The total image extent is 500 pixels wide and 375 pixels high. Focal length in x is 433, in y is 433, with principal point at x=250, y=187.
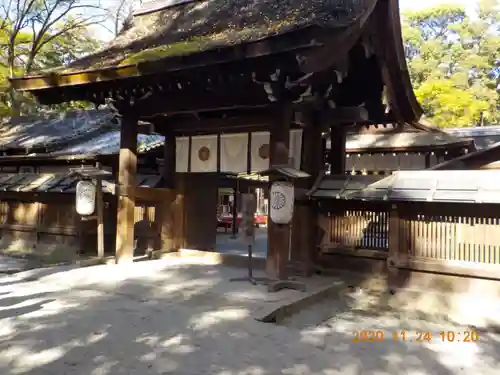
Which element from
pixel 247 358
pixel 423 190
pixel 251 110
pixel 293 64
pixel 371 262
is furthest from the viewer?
pixel 251 110

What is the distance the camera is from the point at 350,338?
5328 millimetres

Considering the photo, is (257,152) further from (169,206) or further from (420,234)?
(420,234)

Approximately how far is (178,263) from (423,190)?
16.7 ft

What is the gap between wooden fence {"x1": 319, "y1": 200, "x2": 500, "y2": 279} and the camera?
668 centimetres

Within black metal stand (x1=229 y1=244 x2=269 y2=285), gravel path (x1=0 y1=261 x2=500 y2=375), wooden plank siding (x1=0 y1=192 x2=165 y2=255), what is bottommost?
gravel path (x1=0 y1=261 x2=500 y2=375)

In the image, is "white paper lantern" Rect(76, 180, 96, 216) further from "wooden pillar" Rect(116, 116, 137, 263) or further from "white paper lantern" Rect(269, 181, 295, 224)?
"white paper lantern" Rect(269, 181, 295, 224)

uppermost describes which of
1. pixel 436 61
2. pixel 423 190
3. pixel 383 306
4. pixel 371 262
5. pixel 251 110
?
pixel 436 61

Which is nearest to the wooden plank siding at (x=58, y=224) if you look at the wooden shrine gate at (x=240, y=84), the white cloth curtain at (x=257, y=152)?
the wooden shrine gate at (x=240, y=84)

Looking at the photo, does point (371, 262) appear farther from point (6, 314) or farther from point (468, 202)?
point (6, 314)

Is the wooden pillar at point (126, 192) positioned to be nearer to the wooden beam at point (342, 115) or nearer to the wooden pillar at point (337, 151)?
the wooden beam at point (342, 115)

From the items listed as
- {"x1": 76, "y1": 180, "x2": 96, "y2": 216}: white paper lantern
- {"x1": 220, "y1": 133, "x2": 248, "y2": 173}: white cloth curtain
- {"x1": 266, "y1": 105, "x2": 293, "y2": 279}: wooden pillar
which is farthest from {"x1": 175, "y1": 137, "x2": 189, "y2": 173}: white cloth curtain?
{"x1": 266, "y1": 105, "x2": 293, "y2": 279}: wooden pillar

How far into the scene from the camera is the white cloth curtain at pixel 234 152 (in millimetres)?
9008

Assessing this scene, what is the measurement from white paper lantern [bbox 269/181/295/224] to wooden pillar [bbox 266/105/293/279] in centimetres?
19

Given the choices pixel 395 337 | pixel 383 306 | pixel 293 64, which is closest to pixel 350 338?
pixel 395 337
